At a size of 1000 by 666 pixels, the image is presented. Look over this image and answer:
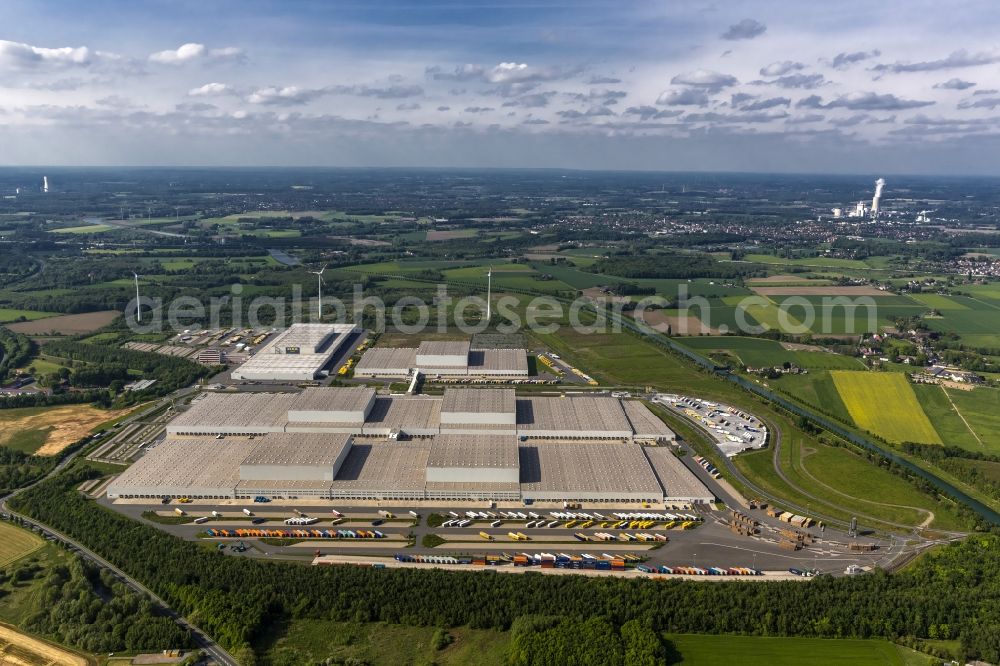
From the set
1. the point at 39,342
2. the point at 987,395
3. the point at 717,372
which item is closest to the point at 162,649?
the point at 717,372

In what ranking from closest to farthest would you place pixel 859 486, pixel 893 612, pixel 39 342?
pixel 893 612 → pixel 859 486 → pixel 39 342

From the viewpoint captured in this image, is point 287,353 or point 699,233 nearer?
point 287,353

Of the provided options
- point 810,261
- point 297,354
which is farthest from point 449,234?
point 297,354

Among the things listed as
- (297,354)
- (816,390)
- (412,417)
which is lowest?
(816,390)

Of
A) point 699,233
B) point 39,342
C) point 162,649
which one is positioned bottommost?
point 162,649

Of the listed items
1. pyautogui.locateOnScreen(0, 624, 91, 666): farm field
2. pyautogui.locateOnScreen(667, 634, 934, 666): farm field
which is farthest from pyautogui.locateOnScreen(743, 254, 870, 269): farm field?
pyautogui.locateOnScreen(0, 624, 91, 666): farm field

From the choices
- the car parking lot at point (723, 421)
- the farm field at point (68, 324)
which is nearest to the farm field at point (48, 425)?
the farm field at point (68, 324)

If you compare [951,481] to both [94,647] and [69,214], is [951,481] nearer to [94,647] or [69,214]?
[94,647]

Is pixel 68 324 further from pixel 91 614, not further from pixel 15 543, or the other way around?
pixel 91 614
